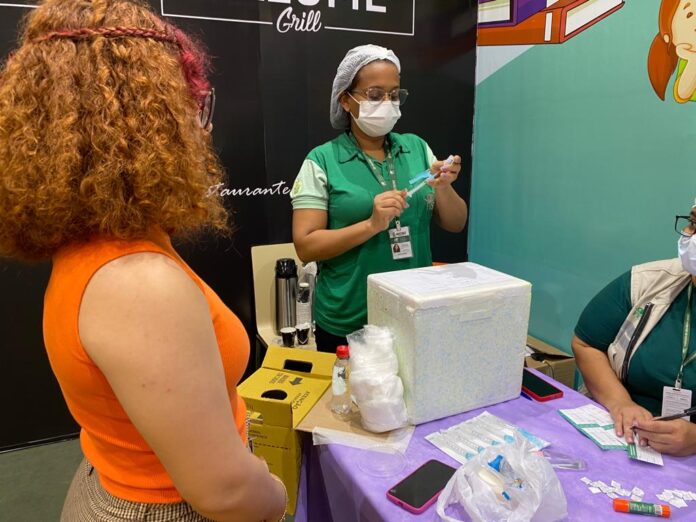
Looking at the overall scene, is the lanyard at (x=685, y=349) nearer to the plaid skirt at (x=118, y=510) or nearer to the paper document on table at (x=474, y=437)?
the paper document on table at (x=474, y=437)

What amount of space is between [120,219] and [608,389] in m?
1.34

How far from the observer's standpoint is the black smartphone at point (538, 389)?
4.61ft

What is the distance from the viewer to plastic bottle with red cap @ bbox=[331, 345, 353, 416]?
4.44 ft

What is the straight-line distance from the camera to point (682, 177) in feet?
6.62

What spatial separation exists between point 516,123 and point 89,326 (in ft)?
8.84

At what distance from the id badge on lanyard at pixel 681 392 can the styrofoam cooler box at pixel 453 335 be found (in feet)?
1.27

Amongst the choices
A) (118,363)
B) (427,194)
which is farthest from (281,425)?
(427,194)

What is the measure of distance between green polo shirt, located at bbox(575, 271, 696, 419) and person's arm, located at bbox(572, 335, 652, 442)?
0.15 ft

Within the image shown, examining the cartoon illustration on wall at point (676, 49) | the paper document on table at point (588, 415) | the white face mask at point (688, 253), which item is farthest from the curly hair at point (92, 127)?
the cartoon illustration on wall at point (676, 49)

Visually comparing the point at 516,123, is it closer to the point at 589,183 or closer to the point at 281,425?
the point at 589,183

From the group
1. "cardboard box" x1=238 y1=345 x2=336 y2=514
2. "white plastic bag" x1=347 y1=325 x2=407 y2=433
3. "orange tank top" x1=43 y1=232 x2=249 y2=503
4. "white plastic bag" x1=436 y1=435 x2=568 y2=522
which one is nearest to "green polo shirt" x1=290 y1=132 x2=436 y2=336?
"cardboard box" x1=238 y1=345 x2=336 y2=514

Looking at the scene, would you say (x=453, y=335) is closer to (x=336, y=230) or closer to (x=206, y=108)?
(x=336, y=230)

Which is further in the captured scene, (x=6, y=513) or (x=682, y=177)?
(x=6, y=513)

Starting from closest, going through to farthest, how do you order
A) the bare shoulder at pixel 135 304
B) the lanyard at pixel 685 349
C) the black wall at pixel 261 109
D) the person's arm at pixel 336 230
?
the bare shoulder at pixel 135 304 → the lanyard at pixel 685 349 → the person's arm at pixel 336 230 → the black wall at pixel 261 109
